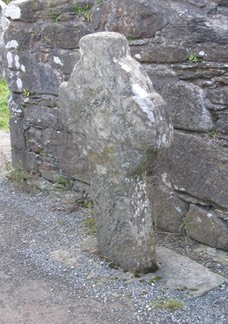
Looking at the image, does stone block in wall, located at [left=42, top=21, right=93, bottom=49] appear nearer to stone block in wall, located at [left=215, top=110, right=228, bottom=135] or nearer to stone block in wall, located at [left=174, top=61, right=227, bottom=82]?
stone block in wall, located at [left=174, top=61, right=227, bottom=82]

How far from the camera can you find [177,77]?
3.92 m

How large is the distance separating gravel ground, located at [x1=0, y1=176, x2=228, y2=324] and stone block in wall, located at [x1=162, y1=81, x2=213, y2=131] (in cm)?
87

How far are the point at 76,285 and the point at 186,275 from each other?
27.3 inches

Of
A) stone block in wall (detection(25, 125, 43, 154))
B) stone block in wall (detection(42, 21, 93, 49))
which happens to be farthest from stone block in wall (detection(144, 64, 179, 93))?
stone block in wall (detection(25, 125, 43, 154))

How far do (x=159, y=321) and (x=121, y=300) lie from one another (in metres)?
0.31

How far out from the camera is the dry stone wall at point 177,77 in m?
3.68

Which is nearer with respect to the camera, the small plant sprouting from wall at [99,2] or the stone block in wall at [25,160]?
the small plant sprouting from wall at [99,2]

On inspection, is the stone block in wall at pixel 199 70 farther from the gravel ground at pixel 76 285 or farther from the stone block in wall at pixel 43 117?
the stone block in wall at pixel 43 117

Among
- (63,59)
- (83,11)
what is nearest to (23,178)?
(63,59)

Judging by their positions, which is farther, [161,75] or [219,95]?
[161,75]

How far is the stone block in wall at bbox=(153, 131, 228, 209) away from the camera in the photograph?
148 inches

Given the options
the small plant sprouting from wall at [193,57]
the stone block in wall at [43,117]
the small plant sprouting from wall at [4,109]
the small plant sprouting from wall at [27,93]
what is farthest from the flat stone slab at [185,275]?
the small plant sprouting from wall at [4,109]

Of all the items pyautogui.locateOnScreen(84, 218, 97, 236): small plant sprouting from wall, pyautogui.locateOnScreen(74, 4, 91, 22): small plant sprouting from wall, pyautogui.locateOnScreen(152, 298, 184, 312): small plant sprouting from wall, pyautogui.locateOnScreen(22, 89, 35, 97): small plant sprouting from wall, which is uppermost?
pyautogui.locateOnScreen(74, 4, 91, 22): small plant sprouting from wall

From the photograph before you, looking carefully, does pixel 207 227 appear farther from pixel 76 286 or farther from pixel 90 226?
pixel 76 286
